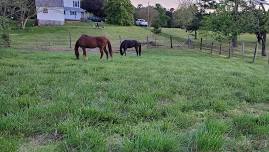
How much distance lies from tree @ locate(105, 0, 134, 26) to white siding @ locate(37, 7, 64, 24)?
9.31 meters

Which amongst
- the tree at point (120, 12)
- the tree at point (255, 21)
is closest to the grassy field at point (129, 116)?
the tree at point (255, 21)

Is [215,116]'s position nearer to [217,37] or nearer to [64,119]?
[64,119]

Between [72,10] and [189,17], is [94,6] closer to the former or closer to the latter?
[72,10]

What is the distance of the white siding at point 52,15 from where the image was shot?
70.5 metres

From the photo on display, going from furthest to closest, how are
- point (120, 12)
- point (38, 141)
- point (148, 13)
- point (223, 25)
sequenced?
1. point (148, 13)
2. point (120, 12)
3. point (223, 25)
4. point (38, 141)

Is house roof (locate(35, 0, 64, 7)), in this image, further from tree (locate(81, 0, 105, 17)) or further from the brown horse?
the brown horse

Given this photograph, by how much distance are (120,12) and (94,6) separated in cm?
1723

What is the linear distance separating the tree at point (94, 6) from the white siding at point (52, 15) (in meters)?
15.1

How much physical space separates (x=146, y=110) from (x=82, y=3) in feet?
282

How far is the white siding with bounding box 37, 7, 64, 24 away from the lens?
7050 centimetres

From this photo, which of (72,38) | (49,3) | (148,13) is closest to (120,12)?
(49,3)

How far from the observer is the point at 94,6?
88000 mm

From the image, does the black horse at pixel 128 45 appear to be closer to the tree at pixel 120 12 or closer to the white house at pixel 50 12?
the white house at pixel 50 12

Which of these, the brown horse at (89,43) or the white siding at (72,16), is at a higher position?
the white siding at (72,16)
